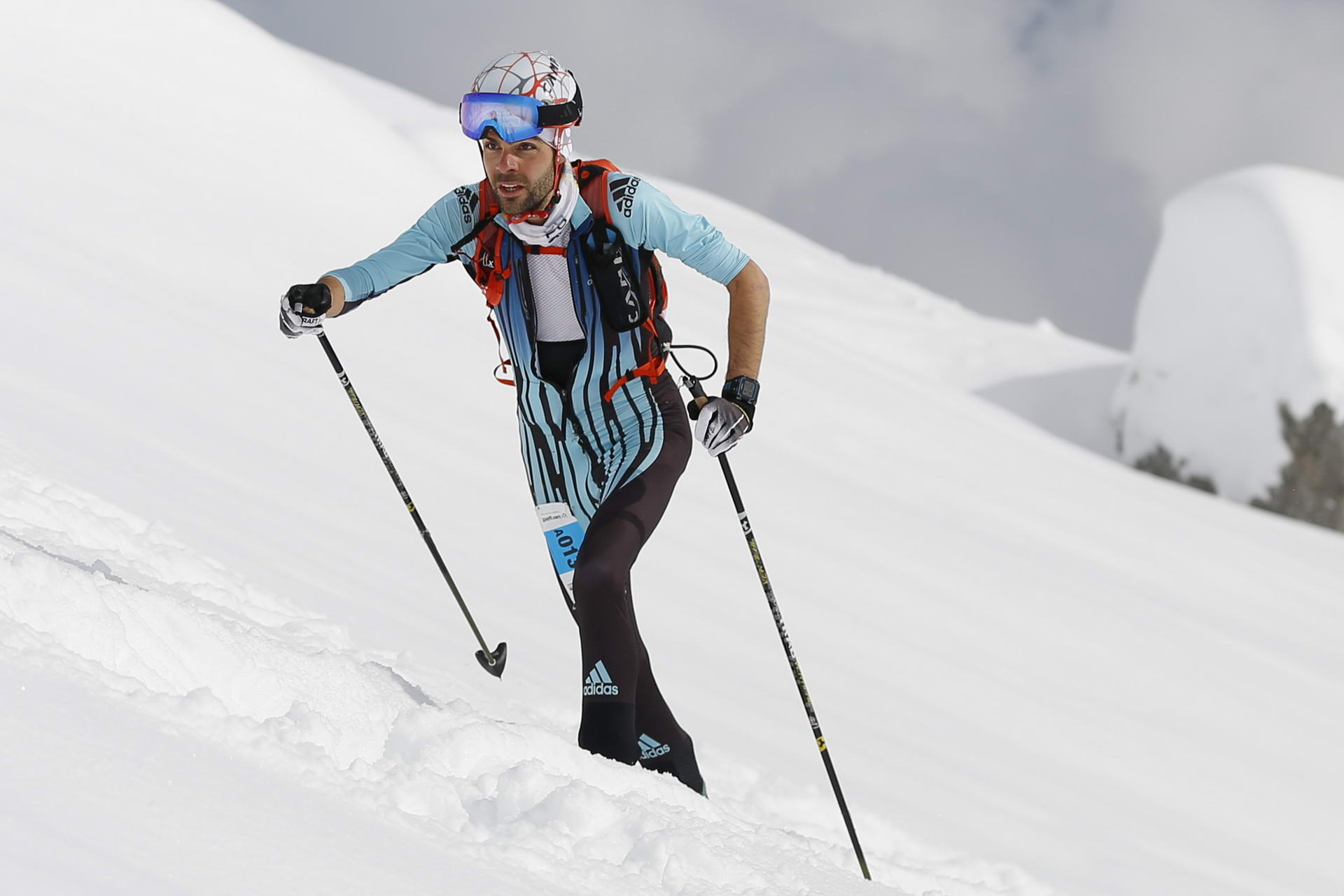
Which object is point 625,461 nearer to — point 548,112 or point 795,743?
point 548,112

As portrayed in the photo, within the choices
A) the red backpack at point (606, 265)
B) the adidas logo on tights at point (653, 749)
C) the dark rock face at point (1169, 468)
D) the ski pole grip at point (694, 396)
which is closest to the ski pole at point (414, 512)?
the red backpack at point (606, 265)

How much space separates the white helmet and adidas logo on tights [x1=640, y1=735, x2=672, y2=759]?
1.84 m

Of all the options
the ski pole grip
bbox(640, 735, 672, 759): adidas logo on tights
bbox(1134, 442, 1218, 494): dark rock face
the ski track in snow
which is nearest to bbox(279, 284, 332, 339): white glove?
the ski track in snow

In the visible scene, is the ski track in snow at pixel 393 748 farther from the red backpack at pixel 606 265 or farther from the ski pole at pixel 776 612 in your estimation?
the red backpack at pixel 606 265

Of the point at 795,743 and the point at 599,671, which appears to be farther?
the point at 795,743

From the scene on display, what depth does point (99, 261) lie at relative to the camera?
32.0ft

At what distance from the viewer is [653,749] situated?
13.1 feet

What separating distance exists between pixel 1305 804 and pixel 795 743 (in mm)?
3602

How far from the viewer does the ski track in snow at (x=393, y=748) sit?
2404mm

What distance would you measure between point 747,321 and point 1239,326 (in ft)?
70.2

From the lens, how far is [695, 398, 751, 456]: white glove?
358 cm

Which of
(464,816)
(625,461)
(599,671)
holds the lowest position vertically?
(464,816)

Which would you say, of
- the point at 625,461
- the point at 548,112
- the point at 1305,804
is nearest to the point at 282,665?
the point at 625,461

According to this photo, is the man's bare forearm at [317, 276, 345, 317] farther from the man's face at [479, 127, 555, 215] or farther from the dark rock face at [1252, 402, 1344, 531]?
the dark rock face at [1252, 402, 1344, 531]
